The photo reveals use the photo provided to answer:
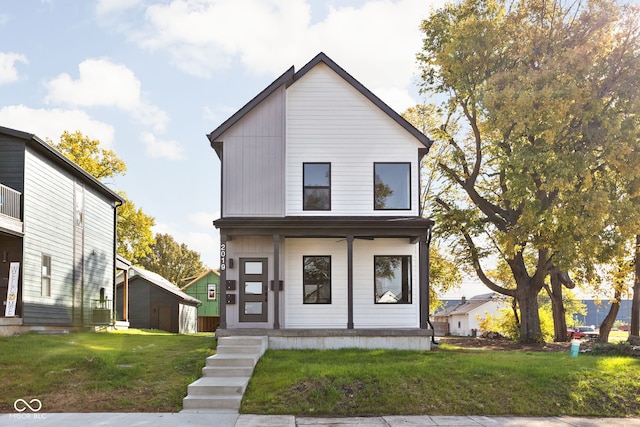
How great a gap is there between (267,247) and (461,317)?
6039 cm

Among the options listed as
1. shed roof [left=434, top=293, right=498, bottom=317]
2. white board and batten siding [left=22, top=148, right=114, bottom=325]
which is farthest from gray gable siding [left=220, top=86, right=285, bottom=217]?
shed roof [left=434, top=293, right=498, bottom=317]

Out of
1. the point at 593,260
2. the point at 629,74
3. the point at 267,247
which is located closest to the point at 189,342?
the point at 267,247

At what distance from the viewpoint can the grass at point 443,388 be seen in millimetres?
12164

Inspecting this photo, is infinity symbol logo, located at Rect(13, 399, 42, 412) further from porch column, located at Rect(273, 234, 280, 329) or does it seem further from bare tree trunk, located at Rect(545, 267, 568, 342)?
bare tree trunk, located at Rect(545, 267, 568, 342)

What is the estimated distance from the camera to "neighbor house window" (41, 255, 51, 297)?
21.5 metres

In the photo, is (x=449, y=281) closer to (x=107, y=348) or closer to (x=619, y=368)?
(x=619, y=368)

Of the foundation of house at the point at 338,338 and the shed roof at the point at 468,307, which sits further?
the shed roof at the point at 468,307

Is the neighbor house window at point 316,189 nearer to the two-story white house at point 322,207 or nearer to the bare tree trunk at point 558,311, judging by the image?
the two-story white house at point 322,207

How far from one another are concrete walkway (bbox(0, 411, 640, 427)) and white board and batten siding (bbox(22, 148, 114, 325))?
1007 cm

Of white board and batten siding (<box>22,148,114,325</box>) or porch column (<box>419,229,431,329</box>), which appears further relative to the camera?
white board and batten siding (<box>22,148,114,325</box>)

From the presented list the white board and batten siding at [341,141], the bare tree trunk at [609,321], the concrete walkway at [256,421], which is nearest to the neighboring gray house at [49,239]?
the white board and batten siding at [341,141]

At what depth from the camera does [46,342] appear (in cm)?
1712

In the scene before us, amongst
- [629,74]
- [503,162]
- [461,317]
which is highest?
[629,74]

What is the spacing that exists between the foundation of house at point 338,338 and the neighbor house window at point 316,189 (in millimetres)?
3783
